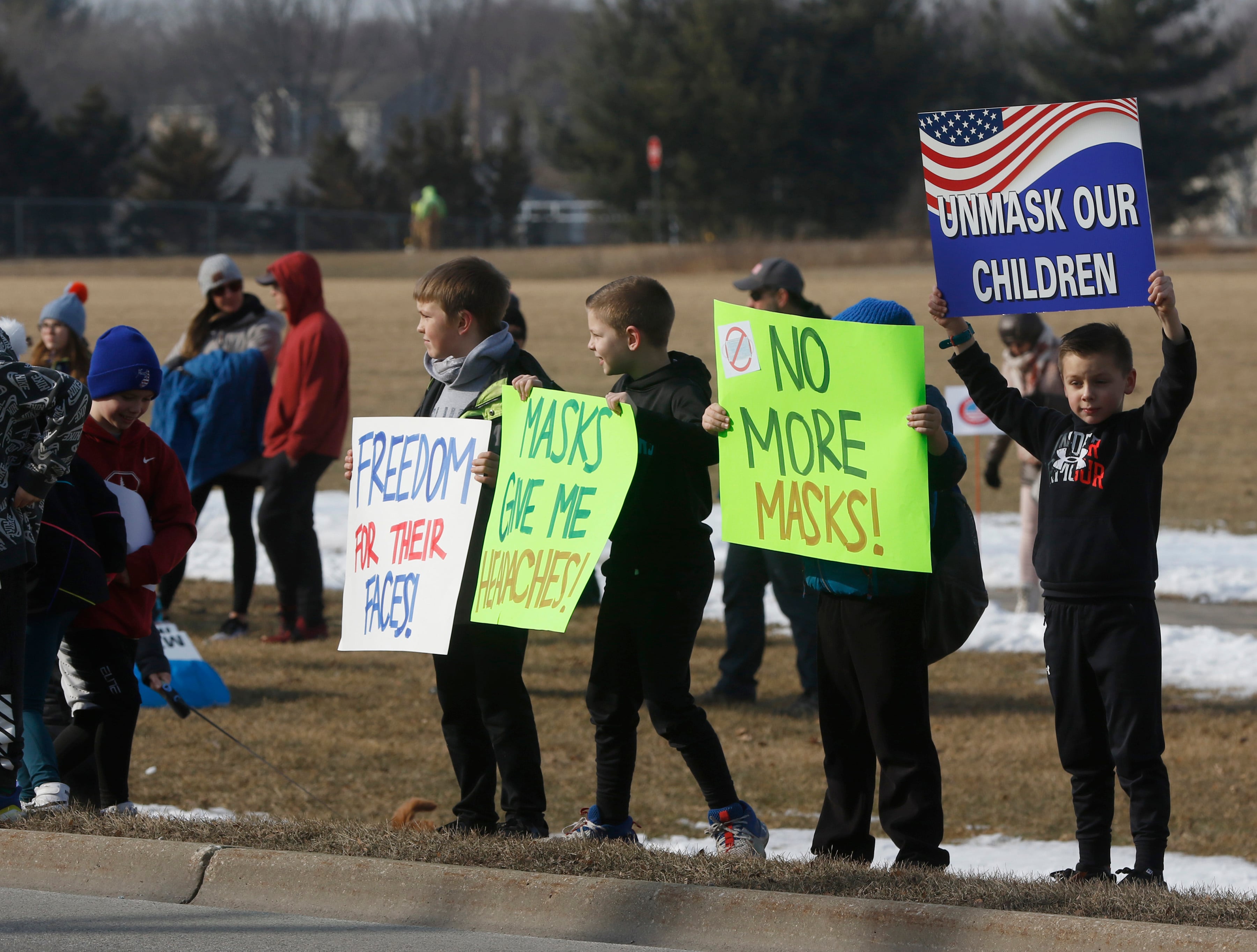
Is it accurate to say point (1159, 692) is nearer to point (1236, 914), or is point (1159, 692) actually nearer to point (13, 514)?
point (1236, 914)

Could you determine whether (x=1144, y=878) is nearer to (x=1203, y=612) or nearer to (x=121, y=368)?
(x=121, y=368)

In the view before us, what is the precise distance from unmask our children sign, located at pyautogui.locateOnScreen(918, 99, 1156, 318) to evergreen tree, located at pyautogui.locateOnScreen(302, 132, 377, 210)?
60543mm

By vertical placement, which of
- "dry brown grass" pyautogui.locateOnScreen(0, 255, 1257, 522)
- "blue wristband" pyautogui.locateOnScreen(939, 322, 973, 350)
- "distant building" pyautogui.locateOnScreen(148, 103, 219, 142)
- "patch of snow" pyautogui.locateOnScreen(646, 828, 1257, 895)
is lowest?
"patch of snow" pyautogui.locateOnScreen(646, 828, 1257, 895)

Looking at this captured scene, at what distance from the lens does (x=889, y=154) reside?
196ft

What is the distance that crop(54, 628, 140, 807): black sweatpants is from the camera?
522 centimetres

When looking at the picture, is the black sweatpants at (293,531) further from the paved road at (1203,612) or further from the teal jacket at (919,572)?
the teal jacket at (919,572)

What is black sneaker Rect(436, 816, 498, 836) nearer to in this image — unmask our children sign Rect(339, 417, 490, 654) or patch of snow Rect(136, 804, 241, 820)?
unmask our children sign Rect(339, 417, 490, 654)

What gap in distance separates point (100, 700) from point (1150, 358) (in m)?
22.8

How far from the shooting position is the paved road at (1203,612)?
9.89 metres

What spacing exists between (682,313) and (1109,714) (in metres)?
27.7

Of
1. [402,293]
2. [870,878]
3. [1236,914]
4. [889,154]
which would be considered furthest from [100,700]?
[889,154]

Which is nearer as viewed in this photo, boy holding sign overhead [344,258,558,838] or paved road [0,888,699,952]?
paved road [0,888,699,952]

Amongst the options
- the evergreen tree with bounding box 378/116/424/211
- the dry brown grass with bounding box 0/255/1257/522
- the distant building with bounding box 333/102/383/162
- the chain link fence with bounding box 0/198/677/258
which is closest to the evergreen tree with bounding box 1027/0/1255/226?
the dry brown grass with bounding box 0/255/1257/522

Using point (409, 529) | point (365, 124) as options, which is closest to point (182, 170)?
point (365, 124)
